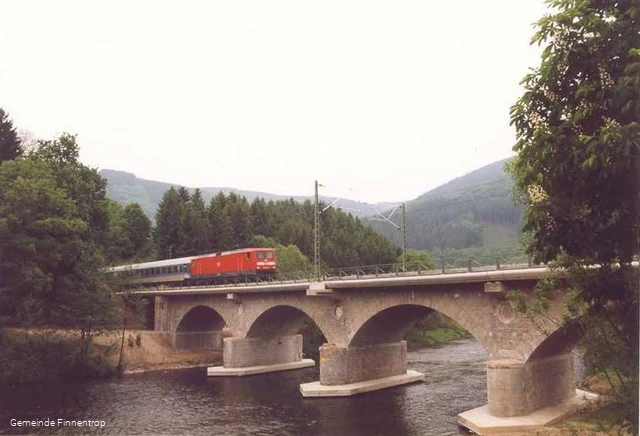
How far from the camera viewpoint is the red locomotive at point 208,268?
194 ft

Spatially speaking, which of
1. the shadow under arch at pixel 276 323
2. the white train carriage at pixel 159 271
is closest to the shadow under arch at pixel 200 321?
the white train carriage at pixel 159 271

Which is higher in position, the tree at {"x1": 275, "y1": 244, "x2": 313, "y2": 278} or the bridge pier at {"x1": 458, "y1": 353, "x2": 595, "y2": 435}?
the tree at {"x1": 275, "y1": 244, "x2": 313, "y2": 278}

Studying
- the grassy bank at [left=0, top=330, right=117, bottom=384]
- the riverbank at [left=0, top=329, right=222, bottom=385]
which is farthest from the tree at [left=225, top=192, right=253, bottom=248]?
the grassy bank at [left=0, top=330, right=117, bottom=384]

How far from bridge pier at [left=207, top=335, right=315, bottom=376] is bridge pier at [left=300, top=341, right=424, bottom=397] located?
13.1 meters

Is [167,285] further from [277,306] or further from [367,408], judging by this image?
[367,408]

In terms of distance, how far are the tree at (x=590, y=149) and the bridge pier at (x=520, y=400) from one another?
15.4 meters

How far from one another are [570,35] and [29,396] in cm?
4141

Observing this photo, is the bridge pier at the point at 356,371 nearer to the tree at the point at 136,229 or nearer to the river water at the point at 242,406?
the river water at the point at 242,406

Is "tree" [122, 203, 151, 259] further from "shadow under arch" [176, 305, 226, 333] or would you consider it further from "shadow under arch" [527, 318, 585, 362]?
"shadow under arch" [527, 318, 585, 362]

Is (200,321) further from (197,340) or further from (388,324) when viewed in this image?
(388,324)

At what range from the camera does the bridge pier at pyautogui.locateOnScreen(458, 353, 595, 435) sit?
26562mm

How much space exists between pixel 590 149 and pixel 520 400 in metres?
21.0

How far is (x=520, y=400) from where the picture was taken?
2741 centimetres

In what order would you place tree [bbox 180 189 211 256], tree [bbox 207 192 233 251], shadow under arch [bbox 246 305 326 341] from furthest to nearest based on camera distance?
1. tree [bbox 207 192 233 251]
2. tree [bbox 180 189 211 256]
3. shadow under arch [bbox 246 305 326 341]
